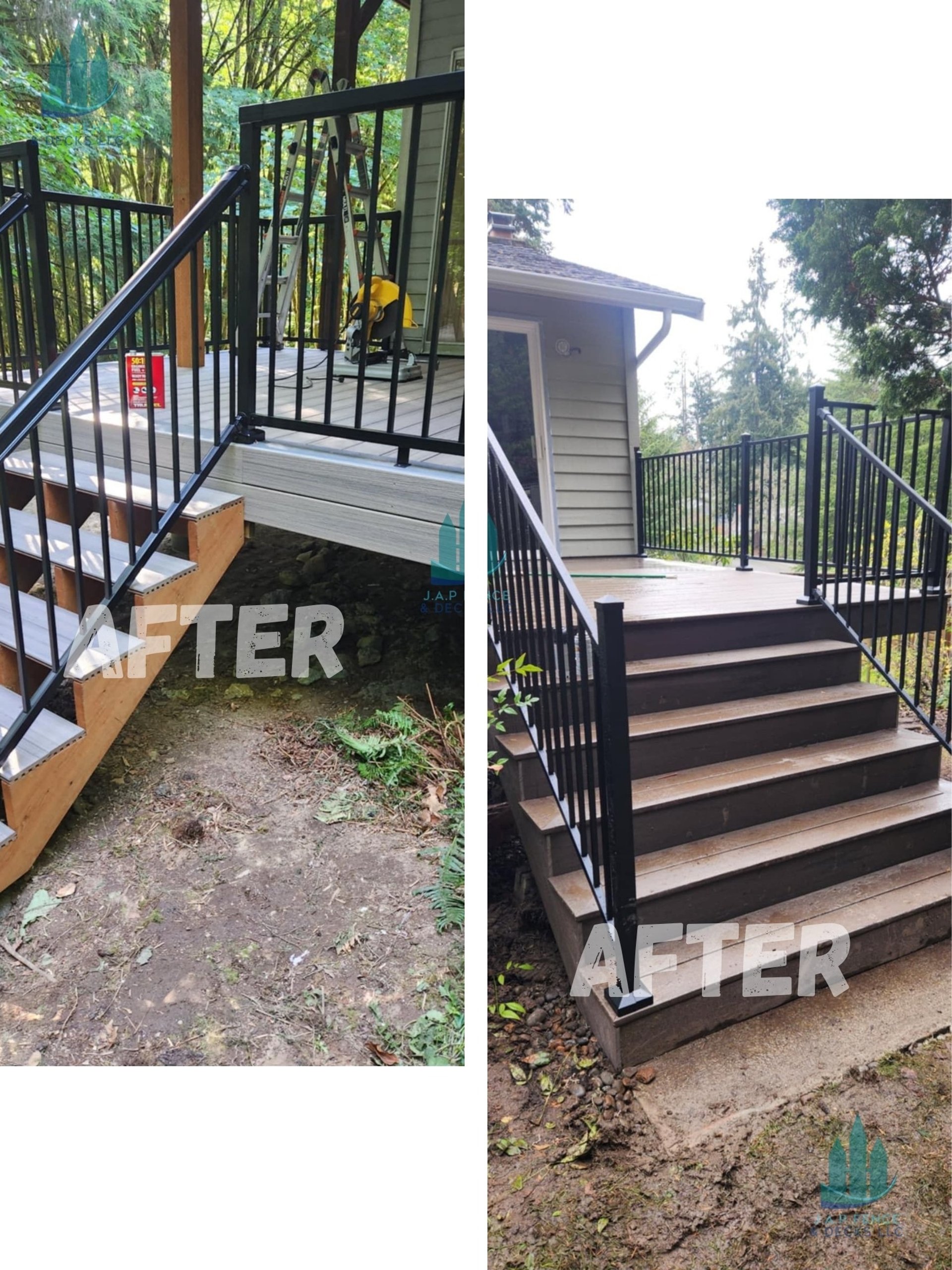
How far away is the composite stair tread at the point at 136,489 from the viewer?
2182 mm

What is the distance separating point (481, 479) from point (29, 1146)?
1.72 meters

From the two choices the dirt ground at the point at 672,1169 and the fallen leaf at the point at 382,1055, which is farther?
the fallen leaf at the point at 382,1055

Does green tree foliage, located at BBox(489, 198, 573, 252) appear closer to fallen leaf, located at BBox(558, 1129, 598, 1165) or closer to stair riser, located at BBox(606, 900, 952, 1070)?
stair riser, located at BBox(606, 900, 952, 1070)

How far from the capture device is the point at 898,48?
1.62 m

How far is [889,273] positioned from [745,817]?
1.16m

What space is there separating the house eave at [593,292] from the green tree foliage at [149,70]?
296 cm

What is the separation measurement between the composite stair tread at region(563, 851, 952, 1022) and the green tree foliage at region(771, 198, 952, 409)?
974 mm

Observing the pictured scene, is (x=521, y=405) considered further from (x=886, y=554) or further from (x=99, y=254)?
(x=99, y=254)

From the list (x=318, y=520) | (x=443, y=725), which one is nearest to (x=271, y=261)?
(x=318, y=520)

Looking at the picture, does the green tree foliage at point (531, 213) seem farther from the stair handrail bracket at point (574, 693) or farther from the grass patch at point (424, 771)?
the grass patch at point (424, 771)

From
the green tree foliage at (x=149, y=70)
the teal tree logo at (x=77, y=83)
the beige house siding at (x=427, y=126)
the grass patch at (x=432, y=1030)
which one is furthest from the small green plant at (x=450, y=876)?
the teal tree logo at (x=77, y=83)

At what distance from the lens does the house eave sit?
4.67 feet

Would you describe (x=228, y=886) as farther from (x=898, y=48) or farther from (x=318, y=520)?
(x=898, y=48)

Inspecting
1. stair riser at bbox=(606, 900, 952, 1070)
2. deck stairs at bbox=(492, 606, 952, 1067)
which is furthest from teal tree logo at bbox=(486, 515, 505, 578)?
stair riser at bbox=(606, 900, 952, 1070)
